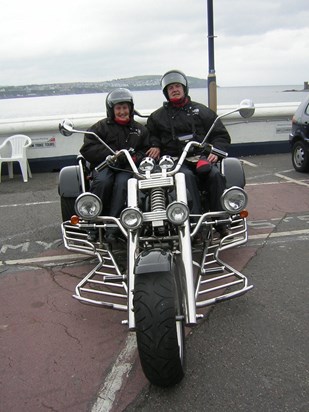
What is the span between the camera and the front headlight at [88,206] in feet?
11.7

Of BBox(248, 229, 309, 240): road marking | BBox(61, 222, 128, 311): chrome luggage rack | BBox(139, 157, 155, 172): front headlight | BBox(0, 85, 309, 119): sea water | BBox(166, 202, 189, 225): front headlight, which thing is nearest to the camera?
BBox(166, 202, 189, 225): front headlight

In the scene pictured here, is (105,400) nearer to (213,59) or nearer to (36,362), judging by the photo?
(36,362)

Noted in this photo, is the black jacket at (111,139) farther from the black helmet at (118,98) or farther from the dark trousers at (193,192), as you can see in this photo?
the dark trousers at (193,192)

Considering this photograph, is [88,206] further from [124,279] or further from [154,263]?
[154,263]

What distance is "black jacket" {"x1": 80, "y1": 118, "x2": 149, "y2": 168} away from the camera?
457cm

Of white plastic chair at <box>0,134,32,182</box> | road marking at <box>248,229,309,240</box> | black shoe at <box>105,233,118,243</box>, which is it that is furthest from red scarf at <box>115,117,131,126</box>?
white plastic chair at <box>0,134,32,182</box>

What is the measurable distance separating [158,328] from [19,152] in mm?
8234

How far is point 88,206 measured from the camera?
142 inches

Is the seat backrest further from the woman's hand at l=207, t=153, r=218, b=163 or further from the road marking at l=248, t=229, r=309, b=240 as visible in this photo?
the woman's hand at l=207, t=153, r=218, b=163

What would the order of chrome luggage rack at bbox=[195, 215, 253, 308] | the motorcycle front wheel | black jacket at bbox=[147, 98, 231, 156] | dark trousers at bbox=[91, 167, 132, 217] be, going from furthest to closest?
black jacket at bbox=[147, 98, 231, 156] < dark trousers at bbox=[91, 167, 132, 217] < chrome luggage rack at bbox=[195, 215, 253, 308] < the motorcycle front wheel

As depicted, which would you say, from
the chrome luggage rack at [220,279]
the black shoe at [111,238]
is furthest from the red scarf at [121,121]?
the chrome luggage rack at [220,279]

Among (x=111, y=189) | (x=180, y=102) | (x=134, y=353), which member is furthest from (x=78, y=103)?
(x=134, y=353)

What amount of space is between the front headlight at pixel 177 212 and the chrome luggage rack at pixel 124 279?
539 mm

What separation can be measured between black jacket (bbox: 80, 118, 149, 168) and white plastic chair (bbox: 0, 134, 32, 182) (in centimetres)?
524
